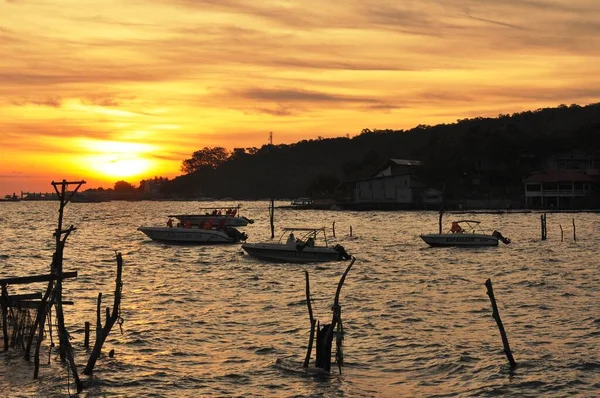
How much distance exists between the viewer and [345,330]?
26.9 m

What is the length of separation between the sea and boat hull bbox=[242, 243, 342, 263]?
0.81m

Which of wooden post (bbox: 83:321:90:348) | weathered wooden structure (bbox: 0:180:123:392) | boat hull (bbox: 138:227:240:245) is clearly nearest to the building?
boat hull (bbox: 138:227:240:245)

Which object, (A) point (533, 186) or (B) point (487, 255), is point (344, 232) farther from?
(A) point (533, 186)

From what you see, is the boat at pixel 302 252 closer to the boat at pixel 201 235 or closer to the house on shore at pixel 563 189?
the boat at pixel 201 235

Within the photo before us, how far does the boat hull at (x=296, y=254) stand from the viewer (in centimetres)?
5006

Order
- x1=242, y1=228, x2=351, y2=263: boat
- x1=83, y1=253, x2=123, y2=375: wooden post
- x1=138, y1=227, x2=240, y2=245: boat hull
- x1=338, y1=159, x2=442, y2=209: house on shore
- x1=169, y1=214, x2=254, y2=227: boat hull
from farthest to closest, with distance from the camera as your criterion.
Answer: x1=338, y1=159, x2=442, y2=209: house on shore, x1=169, y1=214, x2=254, y2=227: boat hull, x1=138, y1=227, x2=240, y2=245: boat hull, x1=242, y1=228, x2=351, y2=263: boat, x1=83, y1=253, x2=123, y2=375: wooden post

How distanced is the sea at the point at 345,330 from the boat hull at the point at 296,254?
2.65ft

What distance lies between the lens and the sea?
1989 cm

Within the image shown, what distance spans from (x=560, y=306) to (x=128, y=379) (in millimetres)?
19514

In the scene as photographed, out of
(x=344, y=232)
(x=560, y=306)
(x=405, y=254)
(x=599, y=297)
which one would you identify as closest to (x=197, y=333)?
(x=560, y=306)

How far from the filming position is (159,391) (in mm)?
19422

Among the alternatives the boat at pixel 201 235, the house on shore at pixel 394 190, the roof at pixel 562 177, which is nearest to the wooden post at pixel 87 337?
the boat at pixel 201 235

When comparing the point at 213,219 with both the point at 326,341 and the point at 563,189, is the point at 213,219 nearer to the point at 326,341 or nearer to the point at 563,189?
the point at 326,341

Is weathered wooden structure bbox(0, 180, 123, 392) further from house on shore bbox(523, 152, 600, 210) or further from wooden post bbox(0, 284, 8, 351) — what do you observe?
house on shore bbox(523, 152, 600, 210)
